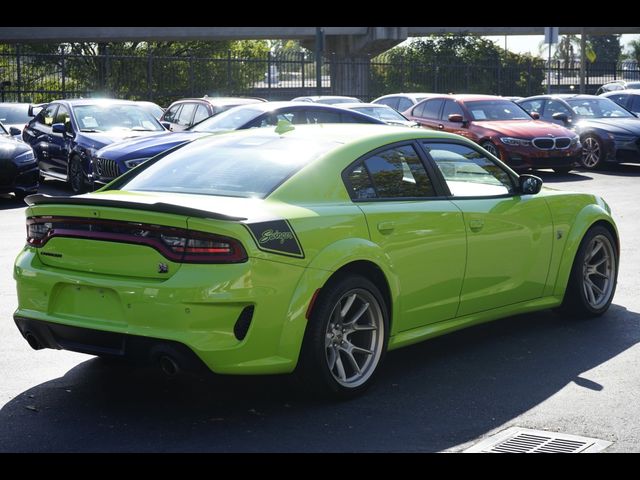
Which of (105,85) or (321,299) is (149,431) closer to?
(321,299)

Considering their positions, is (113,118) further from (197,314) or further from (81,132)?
(197,314)

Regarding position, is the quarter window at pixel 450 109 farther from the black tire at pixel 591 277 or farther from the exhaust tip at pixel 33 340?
the exhaust tip at pixel 33 340

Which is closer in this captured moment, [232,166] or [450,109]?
[232,166]

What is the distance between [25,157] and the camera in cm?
1600

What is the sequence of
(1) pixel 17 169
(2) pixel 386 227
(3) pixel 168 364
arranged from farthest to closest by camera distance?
1. (1) pixel 17 169
2. (2) pixel 386 227
3. (3) pixel 168 364

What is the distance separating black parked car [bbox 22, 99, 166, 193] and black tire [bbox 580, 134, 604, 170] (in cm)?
956

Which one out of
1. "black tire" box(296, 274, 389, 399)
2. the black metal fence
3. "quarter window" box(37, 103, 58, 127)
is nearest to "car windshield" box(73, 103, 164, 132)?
"quarter window" box(37, 103, 58, 127)

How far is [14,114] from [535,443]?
66.0ft

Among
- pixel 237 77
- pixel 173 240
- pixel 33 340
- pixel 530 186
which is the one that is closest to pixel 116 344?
pixel 173 240

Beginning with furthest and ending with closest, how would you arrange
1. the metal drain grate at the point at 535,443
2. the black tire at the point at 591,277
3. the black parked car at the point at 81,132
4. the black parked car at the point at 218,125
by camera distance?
the black parked car at the point at 81,132, the black parked car at the point at 218,125, the black tire at the point at 591,277, the metal drain grate at the point at 535,443

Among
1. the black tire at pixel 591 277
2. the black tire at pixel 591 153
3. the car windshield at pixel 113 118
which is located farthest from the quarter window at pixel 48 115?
the black tire at pixel 591 277

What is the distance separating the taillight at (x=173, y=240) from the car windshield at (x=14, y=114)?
18.4 metres

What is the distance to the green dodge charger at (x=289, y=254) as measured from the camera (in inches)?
206

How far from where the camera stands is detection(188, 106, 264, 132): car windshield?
15.8 m
